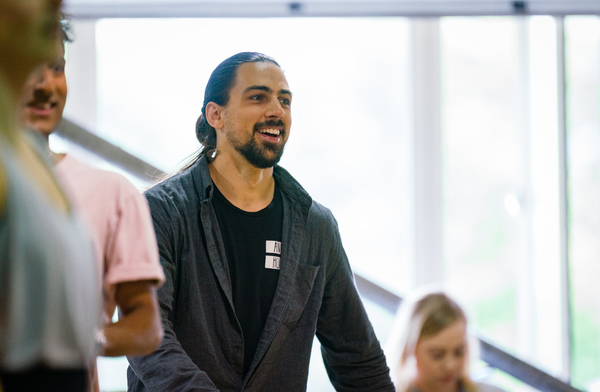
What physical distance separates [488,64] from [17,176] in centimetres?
386

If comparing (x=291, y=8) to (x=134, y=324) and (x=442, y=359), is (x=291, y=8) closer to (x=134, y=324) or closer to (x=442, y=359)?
(x=442, y=359)

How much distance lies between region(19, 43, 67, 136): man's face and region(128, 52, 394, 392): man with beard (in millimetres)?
846

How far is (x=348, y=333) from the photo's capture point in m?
2.02

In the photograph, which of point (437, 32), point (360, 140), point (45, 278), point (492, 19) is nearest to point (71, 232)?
point (45, 278)

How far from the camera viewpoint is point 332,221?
209 centimetres

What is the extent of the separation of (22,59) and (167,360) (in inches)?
45.6

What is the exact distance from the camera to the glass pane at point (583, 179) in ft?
12.9

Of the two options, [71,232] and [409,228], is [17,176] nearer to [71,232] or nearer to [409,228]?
[71,232]

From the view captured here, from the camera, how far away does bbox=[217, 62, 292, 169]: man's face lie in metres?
2.01

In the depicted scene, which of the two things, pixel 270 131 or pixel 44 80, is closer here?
pixel 44 80

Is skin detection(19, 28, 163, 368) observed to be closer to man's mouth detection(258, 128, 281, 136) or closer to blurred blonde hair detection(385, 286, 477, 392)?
man's mouth detection(258, 128, 281, 136)

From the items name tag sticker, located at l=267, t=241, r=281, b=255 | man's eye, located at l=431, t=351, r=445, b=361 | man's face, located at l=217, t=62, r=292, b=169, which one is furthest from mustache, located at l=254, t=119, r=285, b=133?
man's eye, located at l=431, t=351, r=445, b=361

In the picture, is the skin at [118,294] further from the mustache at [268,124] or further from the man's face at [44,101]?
the mustache at [268,124]

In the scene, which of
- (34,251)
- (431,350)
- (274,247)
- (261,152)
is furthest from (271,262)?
(34,251)
